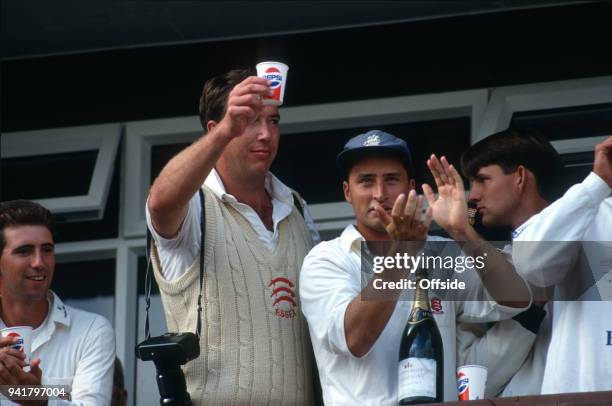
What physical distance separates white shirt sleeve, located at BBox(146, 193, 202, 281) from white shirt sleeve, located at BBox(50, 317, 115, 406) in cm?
62

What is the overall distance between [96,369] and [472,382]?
1.70 m

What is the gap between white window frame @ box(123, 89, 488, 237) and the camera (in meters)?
7.84

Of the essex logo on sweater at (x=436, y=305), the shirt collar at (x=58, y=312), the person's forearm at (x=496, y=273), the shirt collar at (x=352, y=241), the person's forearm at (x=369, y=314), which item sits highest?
the shirt collar at (x=352, y=241)

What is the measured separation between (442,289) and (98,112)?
289 cm

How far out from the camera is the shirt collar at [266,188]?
20.5 feet

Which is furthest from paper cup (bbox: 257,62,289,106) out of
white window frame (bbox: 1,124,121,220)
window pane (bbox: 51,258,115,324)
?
window pane (bbox: 51,258,115,324)

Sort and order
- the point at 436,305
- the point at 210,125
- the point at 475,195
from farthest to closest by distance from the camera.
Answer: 1. the point at 210,125
2. the point at 475,195
3. the point at 436,305

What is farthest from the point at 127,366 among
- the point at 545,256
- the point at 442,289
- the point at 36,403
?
the point at 545,256

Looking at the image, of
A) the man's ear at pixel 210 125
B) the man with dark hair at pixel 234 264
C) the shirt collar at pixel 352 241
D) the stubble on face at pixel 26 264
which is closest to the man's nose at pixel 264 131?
the man with dark hair at pixel 234 264

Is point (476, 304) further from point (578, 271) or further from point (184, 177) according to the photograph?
point (184, 177)

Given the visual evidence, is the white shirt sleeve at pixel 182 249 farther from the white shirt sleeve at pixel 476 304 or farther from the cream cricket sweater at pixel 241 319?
the white shirt sleeve at pixel 476 304

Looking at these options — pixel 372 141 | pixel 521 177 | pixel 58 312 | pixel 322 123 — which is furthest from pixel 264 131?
pixel 322 123

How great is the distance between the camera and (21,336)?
609 centimetres

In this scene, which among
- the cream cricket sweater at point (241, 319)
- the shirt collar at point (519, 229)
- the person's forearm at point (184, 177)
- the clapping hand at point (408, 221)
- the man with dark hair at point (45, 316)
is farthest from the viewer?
the man with dark hair at point (45, 316)
